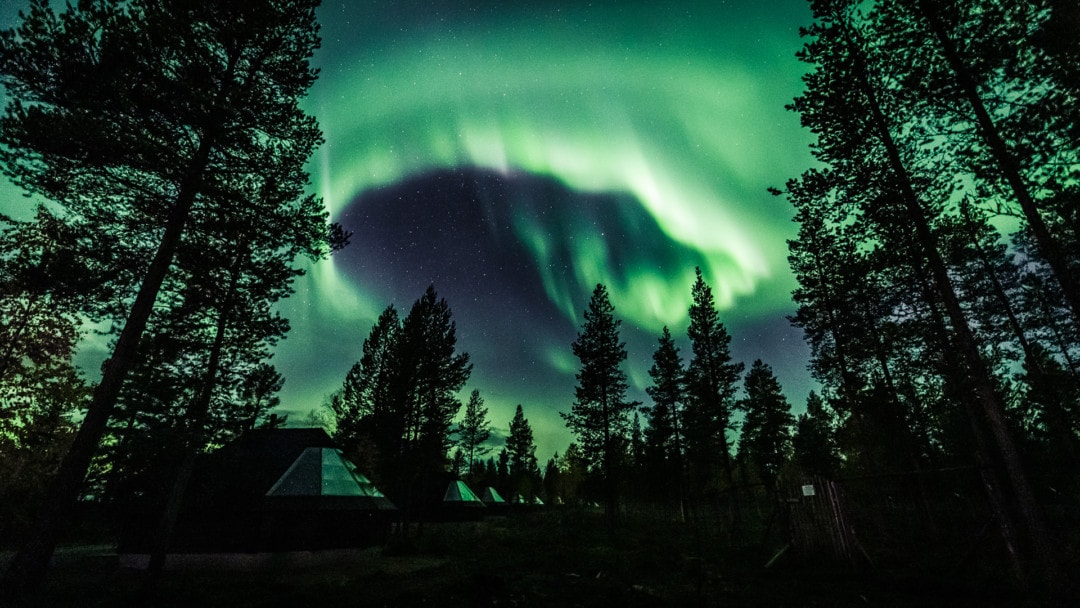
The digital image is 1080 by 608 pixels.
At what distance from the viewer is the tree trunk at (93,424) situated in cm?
734

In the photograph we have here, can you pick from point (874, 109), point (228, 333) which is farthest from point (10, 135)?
point (874, 109)

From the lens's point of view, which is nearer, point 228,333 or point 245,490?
point 228,333

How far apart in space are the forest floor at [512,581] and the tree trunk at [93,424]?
25.2 inches

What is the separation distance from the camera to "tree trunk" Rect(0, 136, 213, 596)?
7.34 meters

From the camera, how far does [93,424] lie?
8.20m

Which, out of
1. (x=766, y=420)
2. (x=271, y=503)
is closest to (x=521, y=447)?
(x=766, y=420)

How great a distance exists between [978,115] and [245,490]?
2568 centimetres

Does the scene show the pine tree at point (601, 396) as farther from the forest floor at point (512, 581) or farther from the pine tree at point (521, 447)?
the pine tree at point (521, 447)

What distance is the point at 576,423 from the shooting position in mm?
29297

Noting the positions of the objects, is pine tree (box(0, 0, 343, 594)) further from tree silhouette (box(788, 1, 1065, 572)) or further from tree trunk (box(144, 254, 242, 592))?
tree silhouette (box(788, 1, 1065, 572))

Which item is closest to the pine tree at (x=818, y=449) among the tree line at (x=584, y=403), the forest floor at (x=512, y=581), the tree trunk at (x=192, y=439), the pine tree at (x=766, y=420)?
the pine tree at (x=766, y=420)

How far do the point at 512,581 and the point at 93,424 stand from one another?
1001 centimetres

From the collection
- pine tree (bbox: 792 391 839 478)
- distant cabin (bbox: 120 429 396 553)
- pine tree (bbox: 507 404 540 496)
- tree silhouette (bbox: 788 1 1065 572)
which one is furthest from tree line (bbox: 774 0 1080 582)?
pine tree (bbox: 507 404 540 496)

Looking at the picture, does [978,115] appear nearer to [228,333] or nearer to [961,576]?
[961,576]
